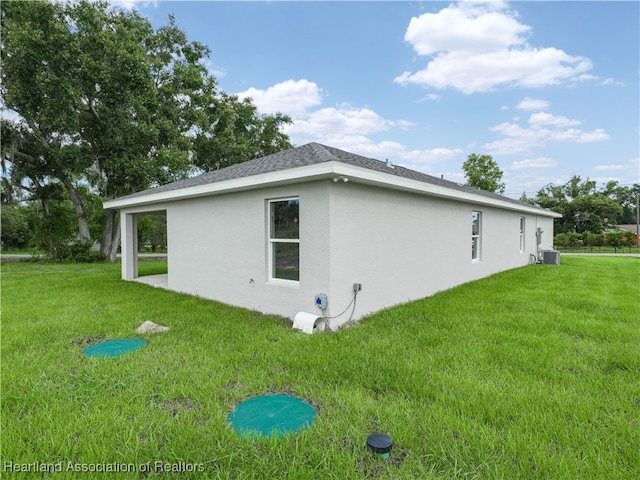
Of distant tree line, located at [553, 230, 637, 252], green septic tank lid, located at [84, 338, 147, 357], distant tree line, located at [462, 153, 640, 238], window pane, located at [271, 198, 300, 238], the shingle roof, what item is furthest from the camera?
distant tree line, located at [553, 230, 637, 252]

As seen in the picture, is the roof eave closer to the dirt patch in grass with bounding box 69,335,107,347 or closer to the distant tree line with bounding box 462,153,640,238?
the dirt patch in grass with bounding box 69,335,107,347

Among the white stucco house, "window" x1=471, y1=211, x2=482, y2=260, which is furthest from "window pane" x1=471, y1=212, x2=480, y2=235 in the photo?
the white stucco house

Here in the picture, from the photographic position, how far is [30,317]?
5.42 meters

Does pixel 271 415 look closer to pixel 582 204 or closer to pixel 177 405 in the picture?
pixel 177 405

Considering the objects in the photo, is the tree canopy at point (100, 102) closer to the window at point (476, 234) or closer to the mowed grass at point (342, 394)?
the mowed grass at point (342, 394)

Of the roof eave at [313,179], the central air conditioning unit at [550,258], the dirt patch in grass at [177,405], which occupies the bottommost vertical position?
the dirt patch in grass at [177,405]

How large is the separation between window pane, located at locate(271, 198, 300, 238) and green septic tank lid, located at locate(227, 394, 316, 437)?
299 centimetres

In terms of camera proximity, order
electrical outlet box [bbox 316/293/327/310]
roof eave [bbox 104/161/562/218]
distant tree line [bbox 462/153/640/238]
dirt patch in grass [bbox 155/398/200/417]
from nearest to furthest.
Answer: dirt patch in grass [bbox 155/398/200/417] < roof eave [bbox 104/161/562/218] < electrical outlet box [bbox 316/293/327/310] < distant tree line [bbox 462/153/640/238]

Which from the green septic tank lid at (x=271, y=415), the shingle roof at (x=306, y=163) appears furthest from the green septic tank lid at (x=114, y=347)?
the shingle roof at (x=306, y=163)

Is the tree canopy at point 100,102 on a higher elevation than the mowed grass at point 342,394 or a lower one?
higher

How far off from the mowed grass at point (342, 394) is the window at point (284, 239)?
0.86 meters

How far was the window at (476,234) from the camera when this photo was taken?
9.28 meters

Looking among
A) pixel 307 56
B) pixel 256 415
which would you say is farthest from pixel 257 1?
pixel 256 415

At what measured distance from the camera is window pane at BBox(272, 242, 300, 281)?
18.0ft
